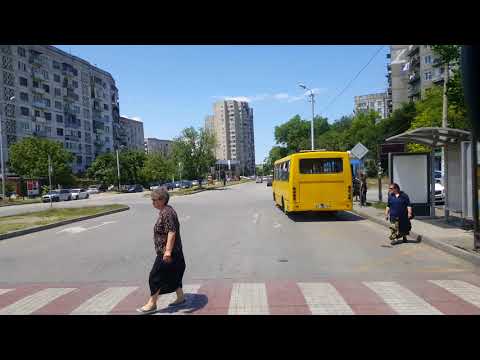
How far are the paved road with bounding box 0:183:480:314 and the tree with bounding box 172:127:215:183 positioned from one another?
51091 millimetres

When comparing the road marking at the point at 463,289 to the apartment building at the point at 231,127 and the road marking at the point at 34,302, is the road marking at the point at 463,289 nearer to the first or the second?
the road marking at the point at 34,302

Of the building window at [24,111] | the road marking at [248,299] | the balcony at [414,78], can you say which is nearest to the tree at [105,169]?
the building window at [24,111]

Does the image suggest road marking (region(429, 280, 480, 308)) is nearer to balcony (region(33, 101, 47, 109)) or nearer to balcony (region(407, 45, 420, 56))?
balcony (region(407, 45, 420, 56))

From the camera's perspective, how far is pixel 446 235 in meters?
11.2

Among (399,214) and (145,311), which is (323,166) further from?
(145,311)

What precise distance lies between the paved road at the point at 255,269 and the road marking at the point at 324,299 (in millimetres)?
15

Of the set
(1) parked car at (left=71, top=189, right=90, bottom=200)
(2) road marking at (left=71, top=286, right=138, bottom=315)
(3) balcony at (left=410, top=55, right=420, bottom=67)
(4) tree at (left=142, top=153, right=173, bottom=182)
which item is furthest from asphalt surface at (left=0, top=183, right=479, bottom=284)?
(3) balcony at (left=410, top=55, right=420, bottom=67)

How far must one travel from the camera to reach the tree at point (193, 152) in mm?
65500

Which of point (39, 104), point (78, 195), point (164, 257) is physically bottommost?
point (78, 195)

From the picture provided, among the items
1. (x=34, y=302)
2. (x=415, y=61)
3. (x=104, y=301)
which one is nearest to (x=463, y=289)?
(x=104, y=301)

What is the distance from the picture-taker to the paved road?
6.29 meters

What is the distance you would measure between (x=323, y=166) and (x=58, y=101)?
80255mm
